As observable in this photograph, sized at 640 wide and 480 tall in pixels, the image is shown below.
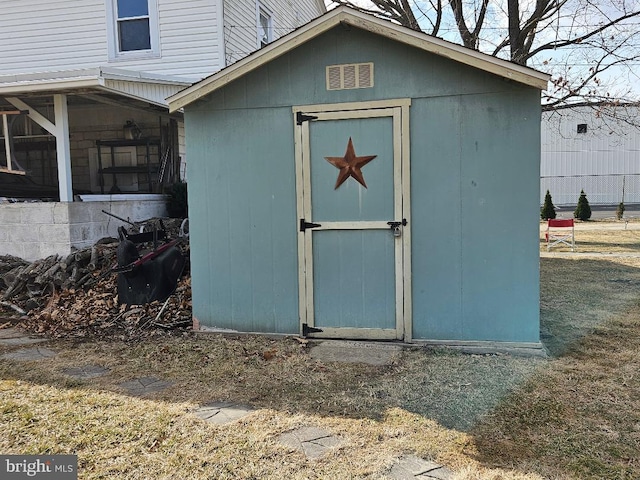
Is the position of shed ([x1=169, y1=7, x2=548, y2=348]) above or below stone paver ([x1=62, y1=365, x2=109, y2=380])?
above

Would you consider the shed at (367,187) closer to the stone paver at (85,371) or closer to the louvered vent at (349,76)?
the louvered vent at (349,76)

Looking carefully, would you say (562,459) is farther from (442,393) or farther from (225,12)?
(225,12)

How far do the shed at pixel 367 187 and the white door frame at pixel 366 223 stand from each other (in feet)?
0.03

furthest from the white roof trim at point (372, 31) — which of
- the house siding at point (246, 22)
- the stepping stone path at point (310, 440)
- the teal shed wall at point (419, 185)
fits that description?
the house siding at point (246, 22)

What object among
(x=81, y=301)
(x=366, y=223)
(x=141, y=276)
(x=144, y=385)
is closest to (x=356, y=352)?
(x=366, y=223)

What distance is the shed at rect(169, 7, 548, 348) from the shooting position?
4.39m

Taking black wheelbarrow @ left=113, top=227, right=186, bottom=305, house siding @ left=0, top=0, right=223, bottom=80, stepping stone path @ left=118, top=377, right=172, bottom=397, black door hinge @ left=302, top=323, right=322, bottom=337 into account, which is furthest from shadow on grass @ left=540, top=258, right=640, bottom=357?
house siding @ left=0, top=0, right=223, bottom=80

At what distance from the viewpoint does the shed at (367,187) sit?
14.4ft

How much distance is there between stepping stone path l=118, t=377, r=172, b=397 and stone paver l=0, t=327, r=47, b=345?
1.83 m

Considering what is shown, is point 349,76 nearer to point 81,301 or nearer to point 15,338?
point 81,301

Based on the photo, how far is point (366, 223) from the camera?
4.70m

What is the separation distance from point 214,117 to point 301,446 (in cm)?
338

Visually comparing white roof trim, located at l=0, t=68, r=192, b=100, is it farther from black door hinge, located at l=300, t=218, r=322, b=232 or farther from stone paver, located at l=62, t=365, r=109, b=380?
stone paver, located at l=62, t=365, r=109, b=380

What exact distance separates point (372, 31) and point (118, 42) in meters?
7.74
